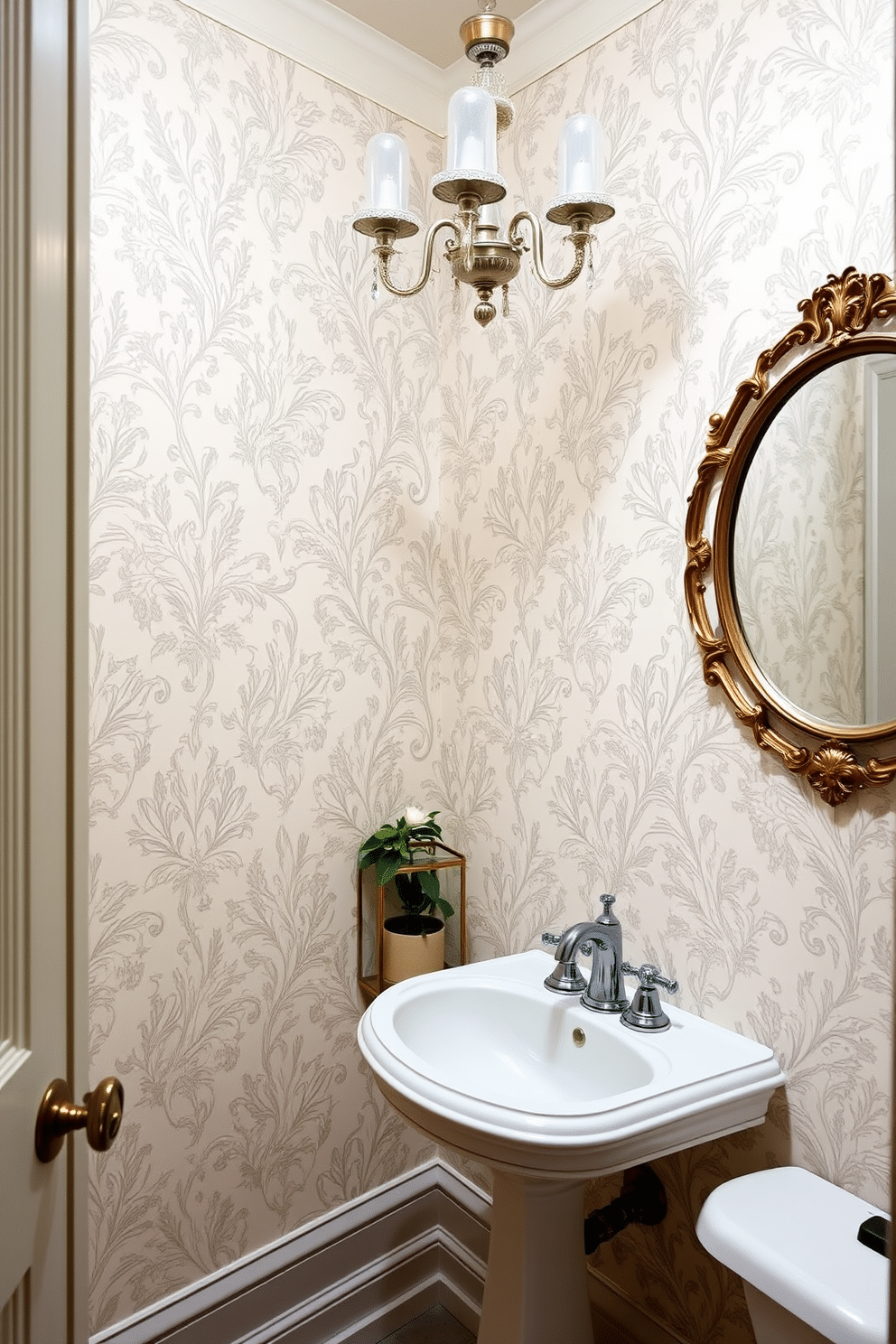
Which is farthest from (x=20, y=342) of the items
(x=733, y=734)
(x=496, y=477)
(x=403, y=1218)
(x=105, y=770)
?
(x=403, y=1218)

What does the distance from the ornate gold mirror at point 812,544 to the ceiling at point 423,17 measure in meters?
0.99

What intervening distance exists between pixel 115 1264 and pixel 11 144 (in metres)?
1.64

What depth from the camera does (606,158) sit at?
5.24 ft

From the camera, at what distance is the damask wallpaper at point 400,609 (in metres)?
1.31

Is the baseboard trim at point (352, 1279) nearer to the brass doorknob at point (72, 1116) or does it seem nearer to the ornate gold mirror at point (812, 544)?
the brass doorknob at point (72, 1116)

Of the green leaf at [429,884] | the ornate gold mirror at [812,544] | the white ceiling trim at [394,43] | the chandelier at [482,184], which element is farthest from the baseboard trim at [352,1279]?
the white ceiling trim at [394,43]

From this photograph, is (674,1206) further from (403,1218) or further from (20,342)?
(20,342)

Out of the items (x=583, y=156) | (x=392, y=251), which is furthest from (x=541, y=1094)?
(x=583, y=156)

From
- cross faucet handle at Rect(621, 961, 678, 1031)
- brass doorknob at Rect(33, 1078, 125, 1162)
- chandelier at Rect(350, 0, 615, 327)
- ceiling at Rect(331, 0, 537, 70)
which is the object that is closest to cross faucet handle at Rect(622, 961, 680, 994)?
cross faucet handle at Rect(621, 961, 678, 1031)

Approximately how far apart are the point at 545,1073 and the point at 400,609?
949mm

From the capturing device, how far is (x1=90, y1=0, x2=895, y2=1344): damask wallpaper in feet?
4.28

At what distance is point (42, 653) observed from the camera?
28.0 inches

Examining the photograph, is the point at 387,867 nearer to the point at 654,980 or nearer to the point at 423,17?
the point at 654,980

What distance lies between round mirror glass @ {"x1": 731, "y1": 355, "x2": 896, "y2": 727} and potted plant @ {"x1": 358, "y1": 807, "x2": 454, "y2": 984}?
0.79 m
